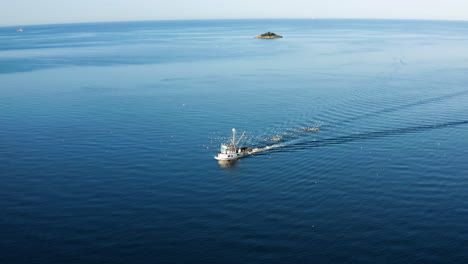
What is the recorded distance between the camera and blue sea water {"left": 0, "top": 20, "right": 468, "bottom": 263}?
55.7m

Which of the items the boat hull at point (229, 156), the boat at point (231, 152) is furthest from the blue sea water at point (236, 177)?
the boat at point (231, 152)

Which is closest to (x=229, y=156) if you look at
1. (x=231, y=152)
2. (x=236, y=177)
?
(x=231, y=152)

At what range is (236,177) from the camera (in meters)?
77.0

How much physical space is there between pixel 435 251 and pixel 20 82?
157 metres

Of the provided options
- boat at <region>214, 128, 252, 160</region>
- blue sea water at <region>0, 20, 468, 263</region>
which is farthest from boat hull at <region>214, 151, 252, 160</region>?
blue sea water at <region>0, 20, 468, 263</region>

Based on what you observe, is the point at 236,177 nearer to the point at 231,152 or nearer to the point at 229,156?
the point at 229,156

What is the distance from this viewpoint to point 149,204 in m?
66.4

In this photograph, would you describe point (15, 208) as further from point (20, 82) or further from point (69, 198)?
point (20, 82)

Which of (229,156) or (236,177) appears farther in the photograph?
(229,156)

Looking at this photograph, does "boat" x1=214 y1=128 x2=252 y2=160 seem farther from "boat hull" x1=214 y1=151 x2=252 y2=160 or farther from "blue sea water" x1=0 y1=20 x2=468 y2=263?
"blue sea water" x1=0 y1=20 x2=468 y2=263

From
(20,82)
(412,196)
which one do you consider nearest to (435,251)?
(412,196)

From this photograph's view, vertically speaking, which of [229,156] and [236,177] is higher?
[229,156]

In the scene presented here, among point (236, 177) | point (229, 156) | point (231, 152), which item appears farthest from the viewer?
point (231, 152)

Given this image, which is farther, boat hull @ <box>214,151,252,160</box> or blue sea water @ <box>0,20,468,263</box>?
boat hull @ <box>214,151,252,160</box>
